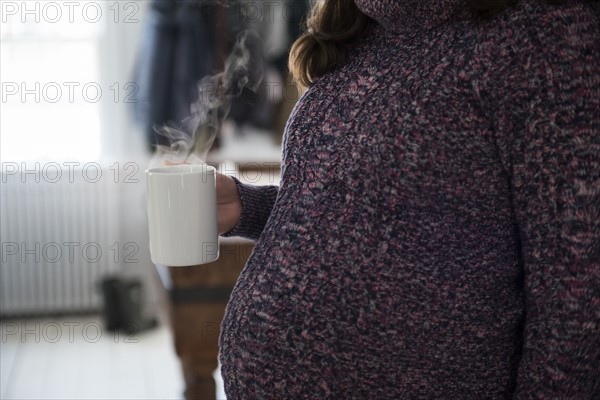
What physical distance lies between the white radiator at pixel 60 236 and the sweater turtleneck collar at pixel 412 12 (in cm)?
264

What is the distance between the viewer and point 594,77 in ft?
2.33

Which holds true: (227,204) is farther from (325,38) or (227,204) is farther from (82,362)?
(82,362)

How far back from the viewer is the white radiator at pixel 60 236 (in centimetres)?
327

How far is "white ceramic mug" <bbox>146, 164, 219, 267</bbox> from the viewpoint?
3.30ft


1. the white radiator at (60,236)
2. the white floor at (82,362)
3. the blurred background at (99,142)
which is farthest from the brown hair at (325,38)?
the white radiator at (60,236)

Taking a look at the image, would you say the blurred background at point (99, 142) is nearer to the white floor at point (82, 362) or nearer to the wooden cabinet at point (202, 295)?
the white floor at point (82, 362)

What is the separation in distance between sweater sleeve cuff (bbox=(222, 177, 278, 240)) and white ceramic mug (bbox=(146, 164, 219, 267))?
89mm

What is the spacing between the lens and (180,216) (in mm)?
1008

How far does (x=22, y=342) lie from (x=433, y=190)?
275 cm

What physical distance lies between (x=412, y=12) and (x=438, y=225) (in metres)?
0.23

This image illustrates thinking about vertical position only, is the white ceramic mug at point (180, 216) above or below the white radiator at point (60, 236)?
above

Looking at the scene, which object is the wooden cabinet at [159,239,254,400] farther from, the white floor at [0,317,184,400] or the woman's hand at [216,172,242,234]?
the white floor at [0,317,184,400]

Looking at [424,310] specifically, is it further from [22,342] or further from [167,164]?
[22,342]

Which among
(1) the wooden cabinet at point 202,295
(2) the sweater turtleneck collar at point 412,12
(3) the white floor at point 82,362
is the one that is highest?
(2) the sweater turtleneck collar at point 412,12
